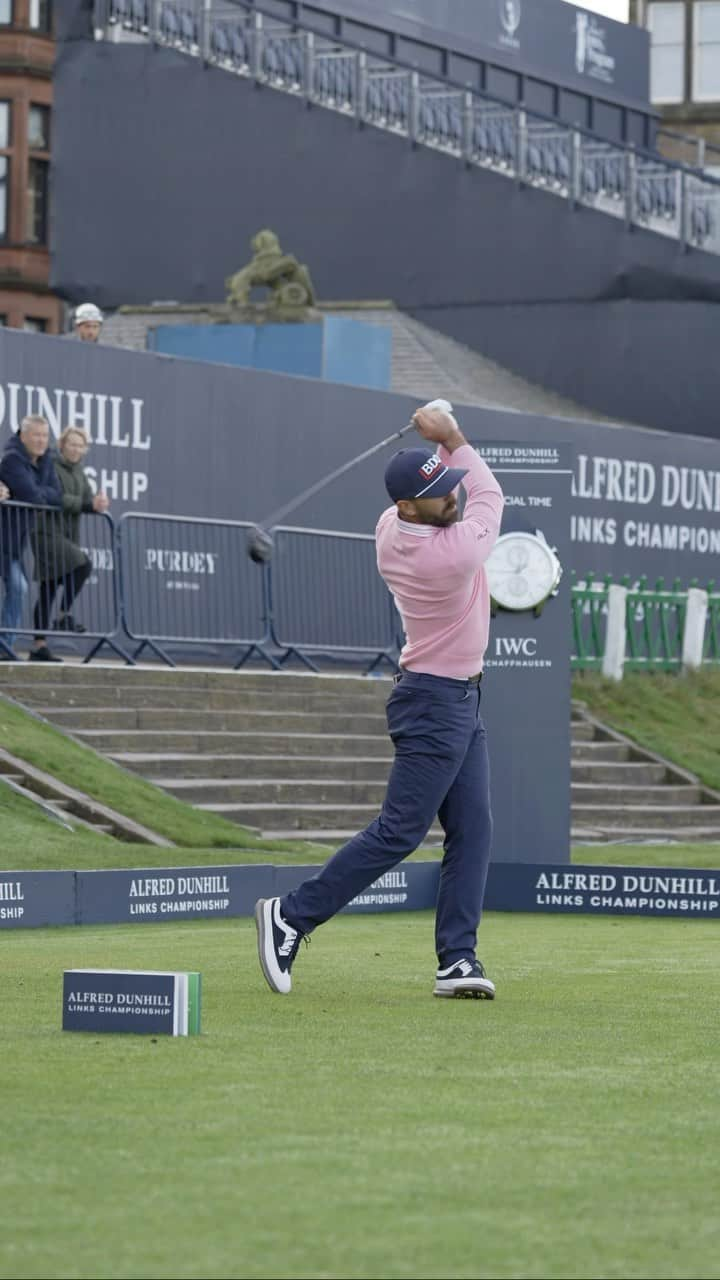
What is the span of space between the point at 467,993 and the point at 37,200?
37.1 m

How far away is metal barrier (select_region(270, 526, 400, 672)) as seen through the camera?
79.6 ft

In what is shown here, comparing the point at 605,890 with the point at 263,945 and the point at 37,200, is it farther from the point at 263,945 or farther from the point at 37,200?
the point at 37,200

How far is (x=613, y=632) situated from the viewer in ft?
95.0

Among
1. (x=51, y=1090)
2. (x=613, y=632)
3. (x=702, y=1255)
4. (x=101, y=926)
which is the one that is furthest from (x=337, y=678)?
(x=702, y=1255)

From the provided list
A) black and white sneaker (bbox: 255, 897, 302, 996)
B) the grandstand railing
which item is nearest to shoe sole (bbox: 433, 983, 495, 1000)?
black and white sneaker (bbox: 255, 897, 302, 996)

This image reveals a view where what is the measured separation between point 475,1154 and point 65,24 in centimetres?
4012

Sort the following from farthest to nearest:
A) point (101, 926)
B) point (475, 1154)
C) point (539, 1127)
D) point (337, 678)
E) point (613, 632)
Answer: point (613, 632) → point (337, 678) → point (101, 926) → point (539, 1127) → point (475, 1154)

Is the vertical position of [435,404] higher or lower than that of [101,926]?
higher

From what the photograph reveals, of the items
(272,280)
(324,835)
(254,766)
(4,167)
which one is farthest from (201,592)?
(4,167)

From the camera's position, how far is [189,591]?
2350 cm

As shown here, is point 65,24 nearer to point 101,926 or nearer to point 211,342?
point 211,342

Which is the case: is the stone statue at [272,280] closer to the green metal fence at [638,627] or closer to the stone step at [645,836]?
the green metal fence at [638,627]

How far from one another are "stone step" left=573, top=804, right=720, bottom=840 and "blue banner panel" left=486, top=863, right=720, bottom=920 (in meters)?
7.94

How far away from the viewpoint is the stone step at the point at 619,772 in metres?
24.6
